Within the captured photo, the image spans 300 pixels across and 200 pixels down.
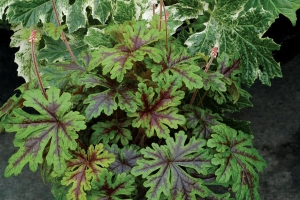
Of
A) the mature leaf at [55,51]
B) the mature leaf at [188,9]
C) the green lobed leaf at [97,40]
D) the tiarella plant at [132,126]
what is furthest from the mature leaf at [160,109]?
the mature leaf at [55,51]

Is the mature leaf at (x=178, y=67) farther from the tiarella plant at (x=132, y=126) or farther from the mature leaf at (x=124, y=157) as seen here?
the mature leaf at (x=124, y=157)

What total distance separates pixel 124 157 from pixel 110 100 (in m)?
0.17

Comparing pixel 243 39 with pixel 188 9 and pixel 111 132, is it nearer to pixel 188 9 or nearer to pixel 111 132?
pixel 188 9

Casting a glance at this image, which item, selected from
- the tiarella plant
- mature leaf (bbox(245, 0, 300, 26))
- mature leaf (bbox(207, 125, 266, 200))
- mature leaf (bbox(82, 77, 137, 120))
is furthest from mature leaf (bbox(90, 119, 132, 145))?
mature leaf (bbox(245, 0, 300, 26))

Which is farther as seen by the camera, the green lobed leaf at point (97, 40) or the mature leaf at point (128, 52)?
the green lobed leaf at point (97, 40)

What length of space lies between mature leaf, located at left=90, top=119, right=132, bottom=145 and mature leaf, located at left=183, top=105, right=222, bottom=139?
0.58 feet

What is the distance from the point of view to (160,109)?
3.76 feet

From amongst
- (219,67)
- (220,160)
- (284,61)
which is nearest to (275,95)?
(284,61)

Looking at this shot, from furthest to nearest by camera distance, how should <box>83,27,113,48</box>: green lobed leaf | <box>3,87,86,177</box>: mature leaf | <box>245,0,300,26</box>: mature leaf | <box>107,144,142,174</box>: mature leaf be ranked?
<box>245,0,300,26</box>: mature leaf → <box>83,27,113,48</box>: green lobed leaf → <box>107,144,142,174</box>: mature leaf → <box>3,87,86,177</box>: mature leaf

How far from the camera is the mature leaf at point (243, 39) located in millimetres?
1501

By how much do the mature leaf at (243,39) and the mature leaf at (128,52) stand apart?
35 centimetres

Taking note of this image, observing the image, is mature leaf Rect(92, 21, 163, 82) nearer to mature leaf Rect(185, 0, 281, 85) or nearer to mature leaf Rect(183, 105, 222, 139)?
mature leaf Rect(183, 105, 222, 139)

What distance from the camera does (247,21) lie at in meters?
1.52

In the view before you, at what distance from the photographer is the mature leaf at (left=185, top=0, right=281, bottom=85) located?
4.93 ft
